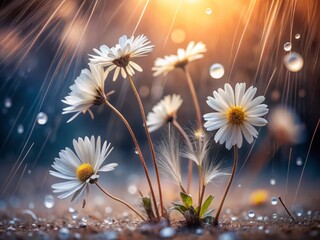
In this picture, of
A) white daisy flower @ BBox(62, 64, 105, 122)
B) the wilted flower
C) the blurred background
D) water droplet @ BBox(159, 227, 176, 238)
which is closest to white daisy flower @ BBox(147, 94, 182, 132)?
the blurred background

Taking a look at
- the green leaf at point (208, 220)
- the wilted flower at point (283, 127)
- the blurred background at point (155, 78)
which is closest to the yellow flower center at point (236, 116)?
the blurred background at point (155, 78)

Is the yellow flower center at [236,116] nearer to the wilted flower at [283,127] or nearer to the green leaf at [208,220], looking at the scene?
the green leaf at [208,220]

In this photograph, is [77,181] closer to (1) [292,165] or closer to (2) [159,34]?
(2) [159,34]

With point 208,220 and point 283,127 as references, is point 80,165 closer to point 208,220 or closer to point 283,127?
point 208,220

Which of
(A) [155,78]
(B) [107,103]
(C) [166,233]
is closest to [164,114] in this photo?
(B) [107,103]

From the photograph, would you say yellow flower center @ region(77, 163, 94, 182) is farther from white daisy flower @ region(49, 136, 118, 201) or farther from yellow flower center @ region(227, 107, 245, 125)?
yellow flower center @ region(227, 107, 245, 125)
